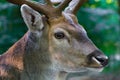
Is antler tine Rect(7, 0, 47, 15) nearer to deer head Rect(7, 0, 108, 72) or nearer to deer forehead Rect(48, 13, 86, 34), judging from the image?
deer head Rect(7, 0, 108, 72)

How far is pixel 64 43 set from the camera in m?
6.64

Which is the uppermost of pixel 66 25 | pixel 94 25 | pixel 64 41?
pixel 66 25

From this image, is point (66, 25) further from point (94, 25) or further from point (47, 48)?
point (94, 25)

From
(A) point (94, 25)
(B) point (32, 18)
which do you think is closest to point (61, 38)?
(B) point (32, 18)

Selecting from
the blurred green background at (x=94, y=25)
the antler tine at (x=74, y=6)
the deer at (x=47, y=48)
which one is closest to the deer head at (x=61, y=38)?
the deer at (x=47, y=48)

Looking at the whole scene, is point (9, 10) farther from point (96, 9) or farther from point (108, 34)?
point (108, 34)

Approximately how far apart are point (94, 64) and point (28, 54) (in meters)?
0.92

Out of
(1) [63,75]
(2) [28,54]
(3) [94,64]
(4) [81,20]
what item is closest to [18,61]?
(2) [28,54]

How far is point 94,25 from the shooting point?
1281 cm

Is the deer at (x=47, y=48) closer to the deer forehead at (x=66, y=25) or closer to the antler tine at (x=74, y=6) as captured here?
the deer forehead at (x=66, y=25)


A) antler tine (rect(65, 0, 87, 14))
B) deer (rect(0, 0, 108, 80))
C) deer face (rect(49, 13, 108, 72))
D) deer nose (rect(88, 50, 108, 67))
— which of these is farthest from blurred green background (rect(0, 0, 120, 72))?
deer nose (rect(88, 50, 108, 67))

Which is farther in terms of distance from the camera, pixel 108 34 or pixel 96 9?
pixel 108 34

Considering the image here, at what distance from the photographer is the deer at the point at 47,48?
662 cm

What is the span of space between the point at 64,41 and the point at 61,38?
0.06 meters
